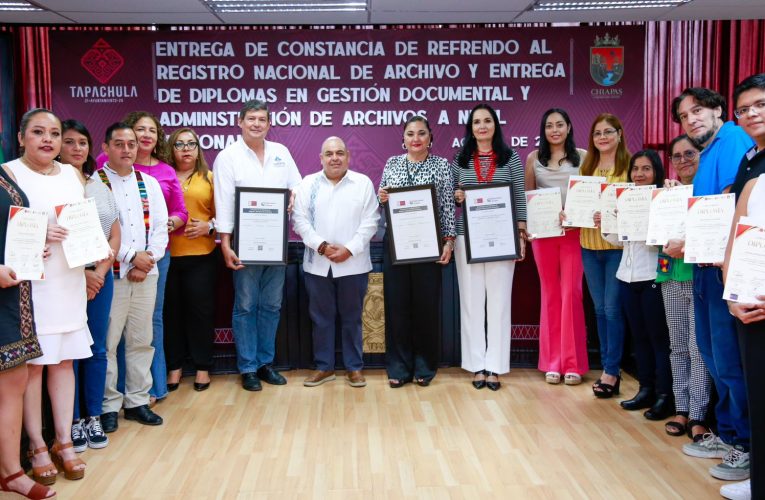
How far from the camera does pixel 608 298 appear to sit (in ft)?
13.3

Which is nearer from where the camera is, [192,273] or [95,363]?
[95,363]

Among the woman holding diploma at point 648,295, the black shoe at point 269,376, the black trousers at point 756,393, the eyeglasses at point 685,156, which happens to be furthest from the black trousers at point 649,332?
the black shoe at point 269,376

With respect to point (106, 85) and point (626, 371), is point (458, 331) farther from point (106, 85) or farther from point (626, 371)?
point (106, 85)

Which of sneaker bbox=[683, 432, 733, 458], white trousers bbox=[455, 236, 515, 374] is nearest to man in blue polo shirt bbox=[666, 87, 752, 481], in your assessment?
sneaker bbox=[683, 432, 733, 458]

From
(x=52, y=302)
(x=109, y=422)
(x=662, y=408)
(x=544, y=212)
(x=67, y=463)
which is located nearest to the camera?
(x=52, y=302)

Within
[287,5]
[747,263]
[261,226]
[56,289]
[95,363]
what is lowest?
[95,363]

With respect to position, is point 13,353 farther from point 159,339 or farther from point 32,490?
point 159,339

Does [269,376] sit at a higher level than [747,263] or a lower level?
lower

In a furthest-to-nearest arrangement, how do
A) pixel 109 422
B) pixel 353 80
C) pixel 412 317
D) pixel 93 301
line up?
pixel 353 80 → pixel 412 317 → pixel 109 422 → pixel 93 301

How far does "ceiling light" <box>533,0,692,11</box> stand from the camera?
449cm

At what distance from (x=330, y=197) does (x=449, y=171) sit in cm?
78

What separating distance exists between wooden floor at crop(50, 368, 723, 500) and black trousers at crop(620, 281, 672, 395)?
242 mm

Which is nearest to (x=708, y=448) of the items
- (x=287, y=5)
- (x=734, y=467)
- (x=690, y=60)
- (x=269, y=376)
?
(x=734, y=467)

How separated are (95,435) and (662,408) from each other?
9.83 ft
